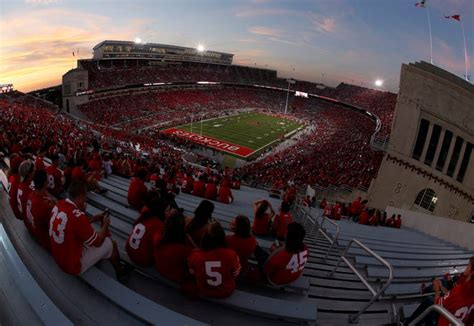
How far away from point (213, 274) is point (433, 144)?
62.5 feet

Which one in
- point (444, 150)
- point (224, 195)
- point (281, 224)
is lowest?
point (224, 195)

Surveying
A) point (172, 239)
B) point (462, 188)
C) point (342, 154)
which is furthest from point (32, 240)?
point (342, 154)

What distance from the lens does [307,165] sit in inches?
1032

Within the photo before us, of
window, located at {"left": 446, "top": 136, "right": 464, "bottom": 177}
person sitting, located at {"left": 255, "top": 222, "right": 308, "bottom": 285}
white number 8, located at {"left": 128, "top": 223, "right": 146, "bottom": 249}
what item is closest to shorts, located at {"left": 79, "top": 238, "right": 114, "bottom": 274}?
white number 8, located at {"left": 128, "top": 223, "right": 146, "bottom": 249}

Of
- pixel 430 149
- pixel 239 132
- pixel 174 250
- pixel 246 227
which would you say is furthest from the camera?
pixel 239 132

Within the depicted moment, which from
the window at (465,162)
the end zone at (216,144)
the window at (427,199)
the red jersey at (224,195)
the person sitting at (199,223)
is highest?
the person sitting at (199,223)

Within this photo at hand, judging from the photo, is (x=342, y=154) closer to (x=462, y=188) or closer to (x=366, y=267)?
(x=462, y=188)

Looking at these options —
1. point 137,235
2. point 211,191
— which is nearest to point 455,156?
point 211,191

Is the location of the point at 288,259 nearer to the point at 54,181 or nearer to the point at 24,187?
the point at 24,187

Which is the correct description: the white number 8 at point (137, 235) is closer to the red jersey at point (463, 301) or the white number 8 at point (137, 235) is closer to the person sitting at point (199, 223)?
the person sitting at point (199, 223)

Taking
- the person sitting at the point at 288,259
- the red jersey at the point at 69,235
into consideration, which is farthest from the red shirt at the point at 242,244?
the red jersey at the point at 69,235

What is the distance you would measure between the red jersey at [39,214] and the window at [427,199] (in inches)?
768

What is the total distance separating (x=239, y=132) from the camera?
43.4 m

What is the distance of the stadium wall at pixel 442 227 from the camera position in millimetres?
10443
